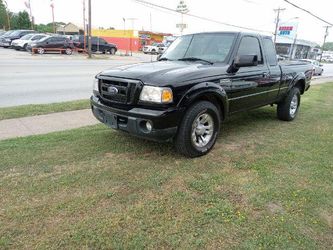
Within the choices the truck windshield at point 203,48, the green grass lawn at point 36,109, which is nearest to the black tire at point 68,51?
the green grass lawn at point 36,109

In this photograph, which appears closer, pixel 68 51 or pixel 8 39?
pixel 68 51

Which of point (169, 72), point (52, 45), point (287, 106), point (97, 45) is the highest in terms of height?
point (169, 72)

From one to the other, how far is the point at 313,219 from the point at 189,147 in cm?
180

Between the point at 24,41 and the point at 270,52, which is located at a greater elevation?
the point at 270,52

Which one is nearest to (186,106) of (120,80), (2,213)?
(120,80)

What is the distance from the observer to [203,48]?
5.29 meters

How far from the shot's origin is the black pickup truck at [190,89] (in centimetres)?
404

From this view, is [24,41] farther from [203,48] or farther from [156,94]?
[156,94]

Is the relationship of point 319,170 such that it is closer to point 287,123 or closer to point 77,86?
point 287,123

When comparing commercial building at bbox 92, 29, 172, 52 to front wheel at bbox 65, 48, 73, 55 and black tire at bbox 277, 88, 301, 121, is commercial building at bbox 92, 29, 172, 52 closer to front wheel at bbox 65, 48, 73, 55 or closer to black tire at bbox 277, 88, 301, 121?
front wheel at bbox 65, 48, 73, 55

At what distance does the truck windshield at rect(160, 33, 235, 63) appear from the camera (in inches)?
201

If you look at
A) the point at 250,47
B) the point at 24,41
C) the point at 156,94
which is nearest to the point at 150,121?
the point at 156,94

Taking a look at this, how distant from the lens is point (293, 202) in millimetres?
3396

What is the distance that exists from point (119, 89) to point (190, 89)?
3.10ft
